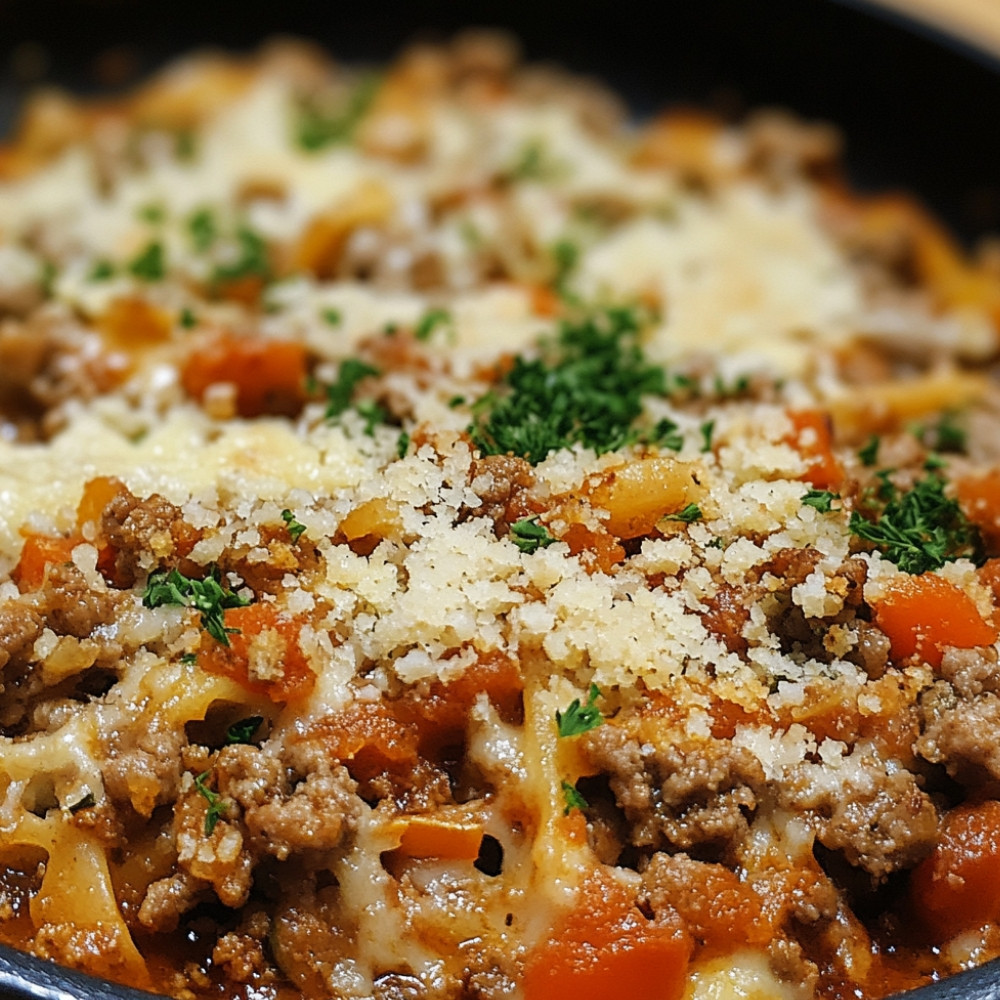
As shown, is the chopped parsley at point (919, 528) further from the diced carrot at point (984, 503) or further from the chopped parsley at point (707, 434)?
the chopped parsley at point (707, 434)

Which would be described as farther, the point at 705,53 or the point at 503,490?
the point at 705,53

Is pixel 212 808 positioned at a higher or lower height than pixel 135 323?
higher

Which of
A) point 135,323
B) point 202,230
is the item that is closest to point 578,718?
point 135,323

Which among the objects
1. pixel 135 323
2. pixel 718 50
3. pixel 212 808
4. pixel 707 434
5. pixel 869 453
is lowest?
pixel 135 323

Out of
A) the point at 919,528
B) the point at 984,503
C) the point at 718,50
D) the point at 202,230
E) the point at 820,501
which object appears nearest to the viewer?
the point at 820,501

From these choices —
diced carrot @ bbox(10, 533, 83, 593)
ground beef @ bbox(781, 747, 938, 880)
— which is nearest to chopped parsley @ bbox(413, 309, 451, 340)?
diced carrot @ bbox(10, 533, 83, 593)

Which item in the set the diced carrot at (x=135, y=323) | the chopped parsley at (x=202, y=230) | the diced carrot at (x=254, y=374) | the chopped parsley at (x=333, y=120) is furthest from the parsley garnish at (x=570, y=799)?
the chopped parsley at (x=333, y=120)

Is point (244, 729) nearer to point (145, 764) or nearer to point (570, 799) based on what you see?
point (145, 764)

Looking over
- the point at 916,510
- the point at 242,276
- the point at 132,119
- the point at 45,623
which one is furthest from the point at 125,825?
the point at 132,119
